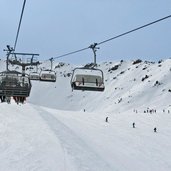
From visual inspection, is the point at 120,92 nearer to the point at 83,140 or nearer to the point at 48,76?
the point at 48,76

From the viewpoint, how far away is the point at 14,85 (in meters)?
28.2

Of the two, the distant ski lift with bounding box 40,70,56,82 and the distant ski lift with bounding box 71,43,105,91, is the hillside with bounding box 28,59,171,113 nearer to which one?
the distant ski lift with bounding box 40,70,56,82

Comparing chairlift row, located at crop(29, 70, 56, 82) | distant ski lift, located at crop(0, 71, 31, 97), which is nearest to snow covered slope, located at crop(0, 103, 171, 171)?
distant ski lift, located at crop(0, 71, 31, 97)

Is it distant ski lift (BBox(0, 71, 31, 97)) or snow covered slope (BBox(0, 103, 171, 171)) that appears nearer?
snow covered slope (BBox(0, 103, 171, 171))

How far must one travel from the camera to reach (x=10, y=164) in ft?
69.9

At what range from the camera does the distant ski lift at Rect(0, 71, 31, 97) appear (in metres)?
28.0

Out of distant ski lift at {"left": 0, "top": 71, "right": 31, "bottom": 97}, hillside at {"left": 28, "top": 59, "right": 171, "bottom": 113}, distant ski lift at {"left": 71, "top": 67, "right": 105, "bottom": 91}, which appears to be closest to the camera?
distant ski lift at {"left": 71, "top": 67, "right": 105, "bottom": 91}

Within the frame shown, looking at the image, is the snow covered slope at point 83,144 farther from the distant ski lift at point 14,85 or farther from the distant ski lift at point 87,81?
the distant ski lift at point 87,81

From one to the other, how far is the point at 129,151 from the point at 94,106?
75103 mm

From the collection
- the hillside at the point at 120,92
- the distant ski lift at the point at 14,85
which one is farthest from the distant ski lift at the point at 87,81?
the hillside at the point at 120,92

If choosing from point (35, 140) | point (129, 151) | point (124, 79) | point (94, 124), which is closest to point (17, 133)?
point (35, 140)

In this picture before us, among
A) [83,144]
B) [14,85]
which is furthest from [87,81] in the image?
[83,144]

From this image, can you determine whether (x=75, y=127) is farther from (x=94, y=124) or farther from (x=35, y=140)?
(x=35, y=140)

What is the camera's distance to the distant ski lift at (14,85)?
28047 mm
